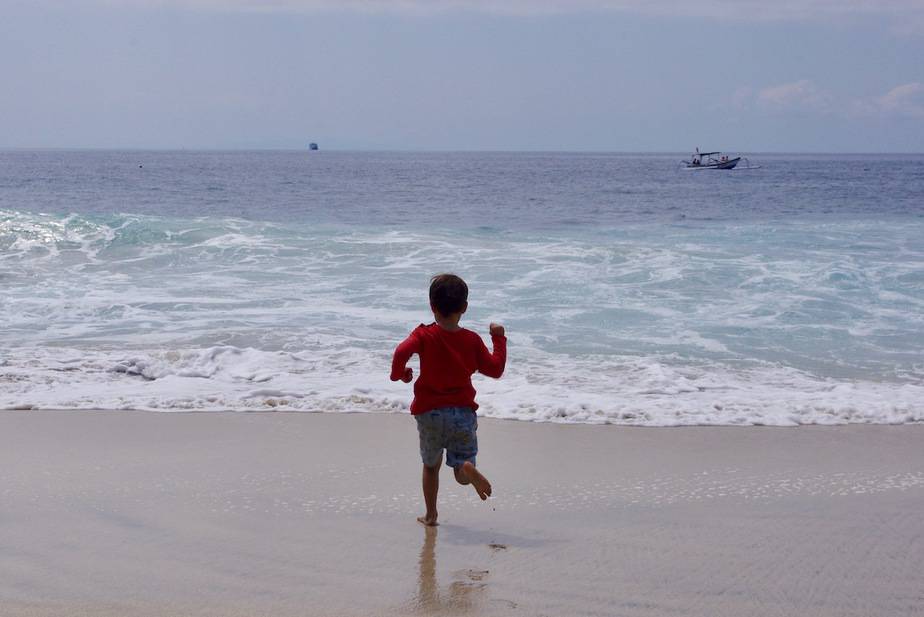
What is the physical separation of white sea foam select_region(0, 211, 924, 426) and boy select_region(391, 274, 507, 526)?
2.23 meters

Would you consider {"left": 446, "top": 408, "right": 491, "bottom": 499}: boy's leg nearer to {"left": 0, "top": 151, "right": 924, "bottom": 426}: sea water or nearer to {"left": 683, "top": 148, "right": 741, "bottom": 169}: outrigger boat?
{"left": 0, "top": 151, "right": 924, "bottom": 426}: sea water

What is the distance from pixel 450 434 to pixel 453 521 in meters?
0.42

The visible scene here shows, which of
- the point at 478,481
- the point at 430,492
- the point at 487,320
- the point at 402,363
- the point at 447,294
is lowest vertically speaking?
the point at 487,320

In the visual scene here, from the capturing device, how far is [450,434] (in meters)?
4.23

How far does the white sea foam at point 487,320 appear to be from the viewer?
692 cm

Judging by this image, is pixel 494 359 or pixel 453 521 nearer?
pixel 494 359

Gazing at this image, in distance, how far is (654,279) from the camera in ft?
44.9

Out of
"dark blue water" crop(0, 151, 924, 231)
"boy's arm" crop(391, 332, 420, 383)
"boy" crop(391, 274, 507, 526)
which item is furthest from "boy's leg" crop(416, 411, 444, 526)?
"dark blue water" crop(0, 151, 924, 231)

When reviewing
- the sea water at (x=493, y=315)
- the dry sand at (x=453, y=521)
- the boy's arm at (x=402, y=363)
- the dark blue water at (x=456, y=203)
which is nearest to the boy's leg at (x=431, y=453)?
the dry sand at (x=453, y=521)

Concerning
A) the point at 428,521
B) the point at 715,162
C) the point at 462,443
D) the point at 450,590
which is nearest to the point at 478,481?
the point at 462,443

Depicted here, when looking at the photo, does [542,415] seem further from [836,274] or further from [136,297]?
[836,274]

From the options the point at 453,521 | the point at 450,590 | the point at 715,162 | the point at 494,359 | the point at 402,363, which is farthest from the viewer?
the point at 715,162

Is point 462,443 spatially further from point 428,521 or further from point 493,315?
point 493,315

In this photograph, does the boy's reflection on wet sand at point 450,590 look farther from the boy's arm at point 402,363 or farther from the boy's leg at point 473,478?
the boy's arm at point 402,363
